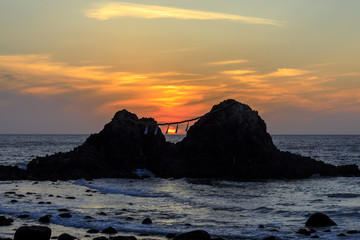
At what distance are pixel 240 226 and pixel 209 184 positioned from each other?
80.1ft

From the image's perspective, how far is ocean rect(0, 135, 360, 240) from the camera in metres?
25.9

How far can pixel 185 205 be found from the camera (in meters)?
35.5

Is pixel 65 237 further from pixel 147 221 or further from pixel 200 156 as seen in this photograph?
pixel 200 156

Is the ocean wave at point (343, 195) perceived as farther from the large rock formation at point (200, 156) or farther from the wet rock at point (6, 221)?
the wet rock at point (6, 221)

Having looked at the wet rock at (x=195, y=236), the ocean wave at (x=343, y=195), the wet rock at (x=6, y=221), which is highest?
the wet rock at (x=195, y=236)

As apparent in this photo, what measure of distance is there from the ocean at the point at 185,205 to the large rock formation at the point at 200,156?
5.49m

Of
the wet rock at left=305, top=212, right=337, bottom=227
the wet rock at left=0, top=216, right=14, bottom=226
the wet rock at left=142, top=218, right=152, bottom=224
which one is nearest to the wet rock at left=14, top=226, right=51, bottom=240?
the wet rock at left=0, top=216, right=14, bottom=226

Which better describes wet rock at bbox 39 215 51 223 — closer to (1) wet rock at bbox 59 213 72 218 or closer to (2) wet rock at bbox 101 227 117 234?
(1) wet rock at bbox 59 213 72 218

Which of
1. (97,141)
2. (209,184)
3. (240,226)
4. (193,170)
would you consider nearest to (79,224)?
(240,226)

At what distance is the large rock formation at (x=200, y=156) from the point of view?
197 feet

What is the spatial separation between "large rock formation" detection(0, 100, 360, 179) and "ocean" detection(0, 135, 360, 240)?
5.49 meters

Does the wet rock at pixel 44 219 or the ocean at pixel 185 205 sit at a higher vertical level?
the wet rock at pixel 44 219

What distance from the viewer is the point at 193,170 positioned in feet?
200

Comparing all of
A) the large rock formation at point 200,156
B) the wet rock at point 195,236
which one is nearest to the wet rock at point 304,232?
the wet rock at point 195,236
